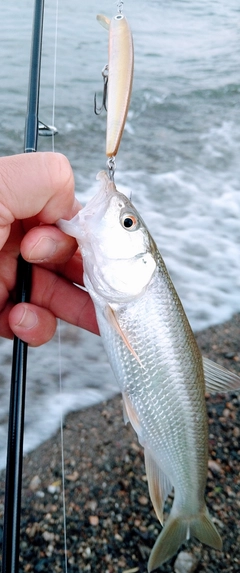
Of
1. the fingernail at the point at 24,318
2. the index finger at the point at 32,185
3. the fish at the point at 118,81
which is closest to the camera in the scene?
the fish at the point at 118,81

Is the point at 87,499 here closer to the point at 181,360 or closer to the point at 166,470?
the point at 166,470

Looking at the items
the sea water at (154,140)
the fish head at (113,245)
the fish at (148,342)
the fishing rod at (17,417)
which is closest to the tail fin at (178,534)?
the fish at (148,342)

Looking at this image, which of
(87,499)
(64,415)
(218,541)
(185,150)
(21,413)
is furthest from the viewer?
(185,150)

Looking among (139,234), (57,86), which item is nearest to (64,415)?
(139,234)

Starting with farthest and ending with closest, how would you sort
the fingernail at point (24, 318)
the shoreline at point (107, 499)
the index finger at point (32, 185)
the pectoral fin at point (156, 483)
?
the shoreline at point (107, 499) < the fingernail at point (24, 318) < the pectoral fin at point (156, 483) < the index finger at point (32, 185)

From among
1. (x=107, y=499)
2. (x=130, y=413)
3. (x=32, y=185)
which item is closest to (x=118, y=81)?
(x=32, y=185)

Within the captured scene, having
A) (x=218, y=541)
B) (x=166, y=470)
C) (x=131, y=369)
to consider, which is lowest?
(x=218, y=541)

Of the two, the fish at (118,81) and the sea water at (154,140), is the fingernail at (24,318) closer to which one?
the fish at (118,81)
